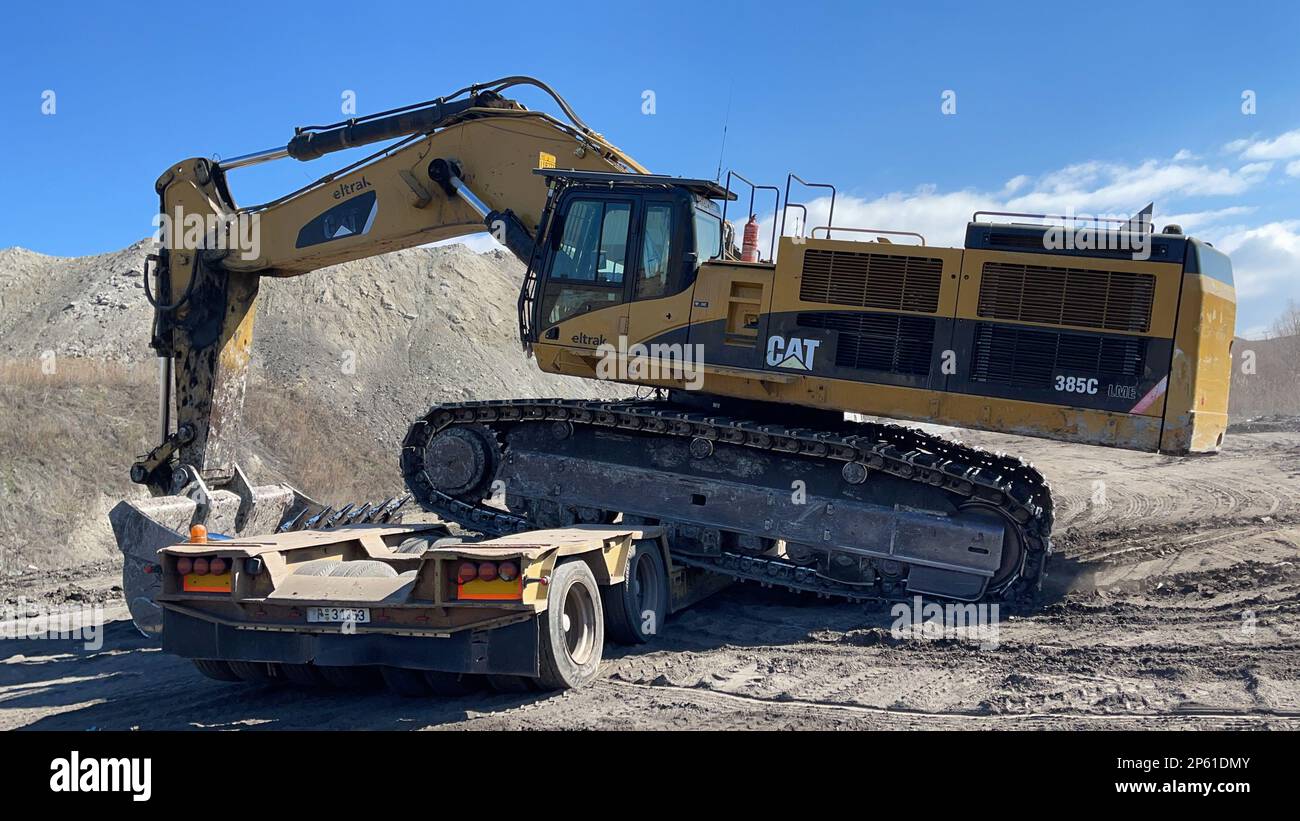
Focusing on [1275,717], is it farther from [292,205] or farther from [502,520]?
[292,205]

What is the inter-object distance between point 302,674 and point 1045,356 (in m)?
6.23

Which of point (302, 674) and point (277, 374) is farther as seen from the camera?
point (277, 374)

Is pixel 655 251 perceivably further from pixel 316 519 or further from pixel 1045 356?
pixel 316 519

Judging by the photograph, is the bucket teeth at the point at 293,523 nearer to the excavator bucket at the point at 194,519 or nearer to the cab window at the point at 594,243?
the excavator bucket at the point at 194,519

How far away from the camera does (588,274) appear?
9.80m

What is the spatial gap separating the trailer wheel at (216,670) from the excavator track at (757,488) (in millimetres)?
3232

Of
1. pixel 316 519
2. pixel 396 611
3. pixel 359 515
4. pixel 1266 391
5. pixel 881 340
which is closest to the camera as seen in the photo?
pixel 396 611

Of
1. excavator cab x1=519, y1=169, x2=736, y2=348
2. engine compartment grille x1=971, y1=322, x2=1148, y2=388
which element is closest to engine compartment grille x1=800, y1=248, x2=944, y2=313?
engine compartment grille x1=971, y1=322, x2=1148, y2=388

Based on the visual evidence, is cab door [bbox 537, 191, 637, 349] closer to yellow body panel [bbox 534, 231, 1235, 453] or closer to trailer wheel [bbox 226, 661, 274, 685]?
yellow body panel [bbox 534, 231, 1235, 453]

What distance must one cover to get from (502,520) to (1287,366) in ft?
172

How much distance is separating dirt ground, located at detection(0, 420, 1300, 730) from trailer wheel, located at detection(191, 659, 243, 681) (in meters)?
0.11

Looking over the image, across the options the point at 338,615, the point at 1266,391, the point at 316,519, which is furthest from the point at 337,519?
the point at 1266,391

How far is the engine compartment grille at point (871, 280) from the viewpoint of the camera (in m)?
9.16

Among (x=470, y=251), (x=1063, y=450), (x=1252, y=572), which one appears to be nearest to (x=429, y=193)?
(x=1252, y=572)
